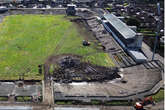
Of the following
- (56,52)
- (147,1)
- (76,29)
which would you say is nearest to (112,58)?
(56,52)

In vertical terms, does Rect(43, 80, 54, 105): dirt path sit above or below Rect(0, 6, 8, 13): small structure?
below

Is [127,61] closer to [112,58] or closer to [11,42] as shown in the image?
[112,58]

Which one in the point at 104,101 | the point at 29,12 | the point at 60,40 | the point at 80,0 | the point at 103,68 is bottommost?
the point at 104,101

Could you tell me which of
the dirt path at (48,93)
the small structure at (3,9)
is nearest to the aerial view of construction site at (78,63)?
the dirt path at (48,93)

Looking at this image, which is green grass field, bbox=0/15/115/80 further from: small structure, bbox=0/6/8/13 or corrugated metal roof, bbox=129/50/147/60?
small structure, bbox=0/6/8/13

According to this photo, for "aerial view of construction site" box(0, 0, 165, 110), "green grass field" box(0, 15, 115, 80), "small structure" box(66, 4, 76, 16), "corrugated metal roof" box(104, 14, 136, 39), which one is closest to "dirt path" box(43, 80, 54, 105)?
"aerial view of construction site" box(0, 0, 165, 110)

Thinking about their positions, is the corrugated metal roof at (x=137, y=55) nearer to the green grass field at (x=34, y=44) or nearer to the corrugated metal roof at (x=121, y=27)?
the corrugated metal roof at (x=121, y=27)

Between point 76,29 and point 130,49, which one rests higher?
point 76,29

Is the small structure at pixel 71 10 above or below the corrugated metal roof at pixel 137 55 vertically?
above
